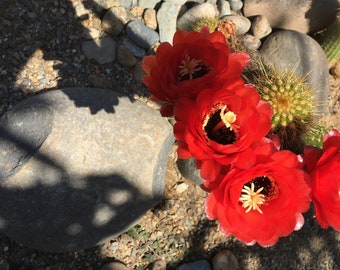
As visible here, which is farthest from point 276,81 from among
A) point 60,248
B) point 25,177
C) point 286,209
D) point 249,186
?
point 60,248

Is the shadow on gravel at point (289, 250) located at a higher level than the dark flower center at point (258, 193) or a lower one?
lower

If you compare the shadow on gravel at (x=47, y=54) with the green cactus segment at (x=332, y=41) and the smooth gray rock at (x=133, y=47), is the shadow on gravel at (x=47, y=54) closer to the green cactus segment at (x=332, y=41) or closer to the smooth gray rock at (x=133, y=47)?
the smooth gray rock at (x=133, y=47)

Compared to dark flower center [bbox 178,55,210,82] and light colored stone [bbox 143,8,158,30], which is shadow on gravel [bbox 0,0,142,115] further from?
dark flower center [bbox 178,55,210,82]

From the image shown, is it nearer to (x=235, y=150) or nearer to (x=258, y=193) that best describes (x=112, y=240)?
(x=258, y=193)

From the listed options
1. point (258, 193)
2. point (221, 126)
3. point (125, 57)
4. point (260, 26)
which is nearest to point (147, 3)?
point (125, 57)

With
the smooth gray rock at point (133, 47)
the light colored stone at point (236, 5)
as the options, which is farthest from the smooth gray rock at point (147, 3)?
the light colored stone at point (236, 5)

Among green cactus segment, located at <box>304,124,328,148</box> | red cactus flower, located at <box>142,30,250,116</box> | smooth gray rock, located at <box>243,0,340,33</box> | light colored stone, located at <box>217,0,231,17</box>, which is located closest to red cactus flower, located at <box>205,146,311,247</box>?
red cactus flower, located at <box>142,30,250,116</box>

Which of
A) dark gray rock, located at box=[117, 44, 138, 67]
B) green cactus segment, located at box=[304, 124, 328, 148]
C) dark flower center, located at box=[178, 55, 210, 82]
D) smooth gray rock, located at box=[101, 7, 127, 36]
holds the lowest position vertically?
dark gray rock, located at box=[117, 44, 138, 67]
